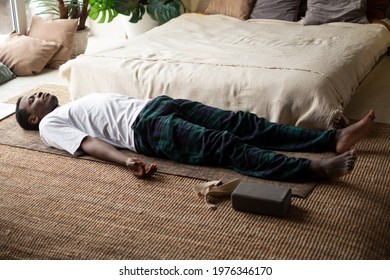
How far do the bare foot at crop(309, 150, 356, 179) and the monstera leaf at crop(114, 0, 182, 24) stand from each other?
9.10 ft

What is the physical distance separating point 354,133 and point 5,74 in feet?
8.70

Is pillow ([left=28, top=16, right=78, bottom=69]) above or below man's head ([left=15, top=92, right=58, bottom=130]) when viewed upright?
below

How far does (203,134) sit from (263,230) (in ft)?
2.03

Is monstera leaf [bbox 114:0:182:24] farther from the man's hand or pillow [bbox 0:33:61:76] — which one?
the man's hand

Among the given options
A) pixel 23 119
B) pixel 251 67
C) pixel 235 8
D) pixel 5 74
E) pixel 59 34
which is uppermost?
pixel 251 67

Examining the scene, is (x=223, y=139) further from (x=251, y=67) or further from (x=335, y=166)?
(x=251, y=67)

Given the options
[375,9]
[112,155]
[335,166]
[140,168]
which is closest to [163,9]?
[375,9]

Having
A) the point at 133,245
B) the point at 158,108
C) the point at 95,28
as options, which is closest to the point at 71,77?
the point at 158,108

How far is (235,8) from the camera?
4438mm

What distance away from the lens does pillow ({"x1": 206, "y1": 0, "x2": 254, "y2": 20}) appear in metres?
4.41

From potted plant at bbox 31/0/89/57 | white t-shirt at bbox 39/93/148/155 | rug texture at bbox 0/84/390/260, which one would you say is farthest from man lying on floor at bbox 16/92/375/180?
potted plant at bbox 31/0/89/57

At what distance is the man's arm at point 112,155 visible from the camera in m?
2.54

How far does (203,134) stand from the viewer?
2584 mm
